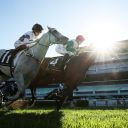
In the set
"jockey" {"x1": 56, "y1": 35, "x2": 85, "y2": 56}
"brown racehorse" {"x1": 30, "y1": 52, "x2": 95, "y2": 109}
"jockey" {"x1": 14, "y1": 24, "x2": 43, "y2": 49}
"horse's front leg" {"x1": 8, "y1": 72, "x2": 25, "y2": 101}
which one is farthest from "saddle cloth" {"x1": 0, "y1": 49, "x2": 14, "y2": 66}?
"jockey" {"x1": 56, "y1": 35, "x2": 85, "y2": 56}

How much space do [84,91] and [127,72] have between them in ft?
19.3

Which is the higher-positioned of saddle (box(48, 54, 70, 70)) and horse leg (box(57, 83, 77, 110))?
saddle (box(48, 54, 70, 70))

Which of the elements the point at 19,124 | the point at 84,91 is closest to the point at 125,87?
the point at 84,91

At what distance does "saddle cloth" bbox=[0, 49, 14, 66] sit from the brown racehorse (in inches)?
62.4

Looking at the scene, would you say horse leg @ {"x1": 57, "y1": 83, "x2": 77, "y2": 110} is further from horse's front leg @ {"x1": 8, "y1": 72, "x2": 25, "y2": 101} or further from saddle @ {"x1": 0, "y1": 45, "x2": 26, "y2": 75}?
saddle @ {"x1": 0, "y1": 45, "x2": 26, "y2": 75}


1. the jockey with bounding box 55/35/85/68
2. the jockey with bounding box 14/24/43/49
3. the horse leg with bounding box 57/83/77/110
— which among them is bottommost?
the horse leg with bounding box 57/83/77/110

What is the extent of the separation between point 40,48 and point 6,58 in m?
1.07

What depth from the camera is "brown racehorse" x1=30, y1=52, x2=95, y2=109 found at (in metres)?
11.0

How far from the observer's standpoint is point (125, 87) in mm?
38219

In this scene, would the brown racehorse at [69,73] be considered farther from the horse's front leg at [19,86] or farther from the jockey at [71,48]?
the horse's front leg at [19,86]

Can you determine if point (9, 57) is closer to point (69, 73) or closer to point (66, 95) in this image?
point (66, 95)

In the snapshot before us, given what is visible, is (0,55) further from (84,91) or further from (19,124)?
(84,91)

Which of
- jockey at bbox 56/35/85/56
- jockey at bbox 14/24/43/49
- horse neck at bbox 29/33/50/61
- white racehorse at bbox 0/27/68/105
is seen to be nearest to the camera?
white racehorse at bbox 0/27/68/105

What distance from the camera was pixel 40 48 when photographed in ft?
32.0
